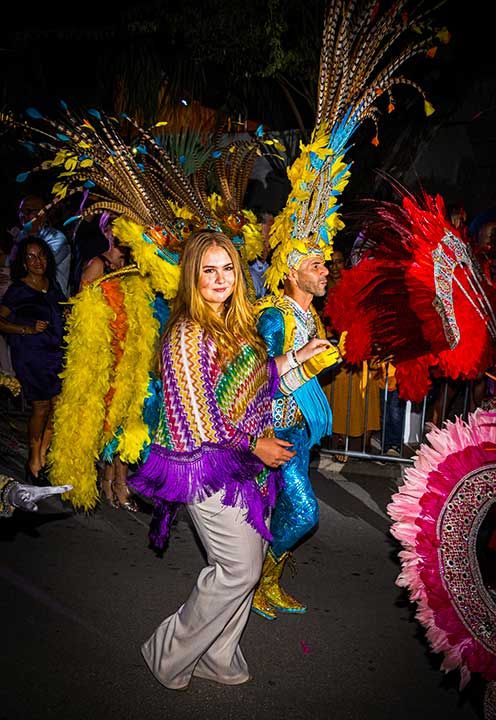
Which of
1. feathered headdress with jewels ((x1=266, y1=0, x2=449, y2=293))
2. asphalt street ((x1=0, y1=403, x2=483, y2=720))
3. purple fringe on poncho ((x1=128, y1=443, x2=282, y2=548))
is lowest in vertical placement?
asphalt street ((x1=0, y1=403, x2=483, y2=720))

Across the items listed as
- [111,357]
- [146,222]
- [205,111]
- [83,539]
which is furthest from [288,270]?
[205,111]

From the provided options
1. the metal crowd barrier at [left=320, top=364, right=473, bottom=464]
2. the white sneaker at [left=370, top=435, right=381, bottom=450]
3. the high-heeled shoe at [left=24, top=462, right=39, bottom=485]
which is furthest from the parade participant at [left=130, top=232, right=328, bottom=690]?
the white sneaker at [left=370, top=435, right=381, bottom=450]

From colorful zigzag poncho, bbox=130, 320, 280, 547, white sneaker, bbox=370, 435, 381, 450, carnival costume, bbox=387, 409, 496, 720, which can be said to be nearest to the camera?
carnival costume, bbox=387, 409, 496, 720

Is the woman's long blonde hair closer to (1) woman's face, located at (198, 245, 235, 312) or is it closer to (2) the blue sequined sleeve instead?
(1) woman's face, located at (198, 245, 235, 312)

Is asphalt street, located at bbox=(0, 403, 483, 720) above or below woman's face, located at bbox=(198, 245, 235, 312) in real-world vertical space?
below

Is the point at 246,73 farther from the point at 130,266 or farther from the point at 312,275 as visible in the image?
the point at 312,275

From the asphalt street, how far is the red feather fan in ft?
4.52

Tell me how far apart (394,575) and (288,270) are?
6.29ft

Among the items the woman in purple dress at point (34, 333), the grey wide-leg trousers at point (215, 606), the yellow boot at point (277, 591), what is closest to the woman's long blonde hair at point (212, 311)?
the grey wide-leg trousers at point (215, 606)

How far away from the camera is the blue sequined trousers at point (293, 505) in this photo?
147 inches

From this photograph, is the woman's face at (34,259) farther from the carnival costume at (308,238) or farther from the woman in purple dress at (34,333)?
the carnival costume at (308,238)

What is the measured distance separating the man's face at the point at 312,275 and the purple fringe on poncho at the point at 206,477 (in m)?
1.32

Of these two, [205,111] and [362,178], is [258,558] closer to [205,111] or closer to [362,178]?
[362,178]

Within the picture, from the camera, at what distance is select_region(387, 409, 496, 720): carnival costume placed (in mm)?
2627
